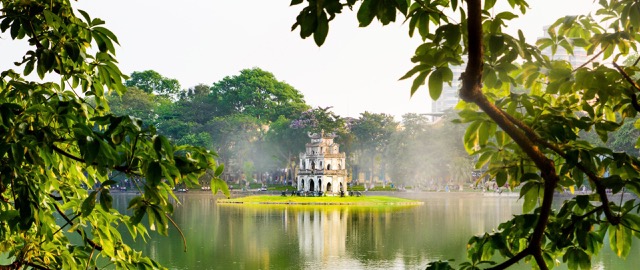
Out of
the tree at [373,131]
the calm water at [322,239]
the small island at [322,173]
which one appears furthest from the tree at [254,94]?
the calm water at [322,239]

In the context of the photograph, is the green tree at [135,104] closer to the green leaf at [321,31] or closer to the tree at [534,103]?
the tree at [534,103]

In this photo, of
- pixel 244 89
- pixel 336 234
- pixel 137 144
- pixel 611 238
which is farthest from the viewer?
pixel 244 89

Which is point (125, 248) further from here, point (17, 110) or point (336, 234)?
point (336, 234)

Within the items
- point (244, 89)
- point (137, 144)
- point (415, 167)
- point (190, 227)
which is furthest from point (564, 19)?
point (244, 89)

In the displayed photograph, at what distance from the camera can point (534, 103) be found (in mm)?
1731

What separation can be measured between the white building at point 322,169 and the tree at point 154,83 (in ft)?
69.6

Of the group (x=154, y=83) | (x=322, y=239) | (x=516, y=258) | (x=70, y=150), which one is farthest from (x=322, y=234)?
(x=154, y=83)

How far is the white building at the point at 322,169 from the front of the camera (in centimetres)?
3662

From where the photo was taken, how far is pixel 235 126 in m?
45.7

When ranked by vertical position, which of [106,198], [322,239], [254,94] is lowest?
[322,239]

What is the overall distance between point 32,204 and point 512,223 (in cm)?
114

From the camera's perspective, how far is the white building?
3662 centimetres

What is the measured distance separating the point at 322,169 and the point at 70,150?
112 ft

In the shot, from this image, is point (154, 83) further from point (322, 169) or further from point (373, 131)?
point (322, 169)
